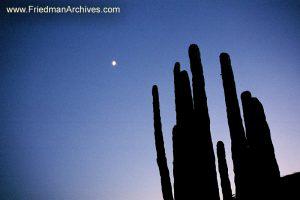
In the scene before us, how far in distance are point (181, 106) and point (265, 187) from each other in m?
3.74

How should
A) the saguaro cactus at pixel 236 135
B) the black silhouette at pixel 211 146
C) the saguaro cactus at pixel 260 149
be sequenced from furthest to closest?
the saguaro cactus at pixel 236 135, the saguaro cactus at pixel 260 149, the black silhouette at pixel 211 146

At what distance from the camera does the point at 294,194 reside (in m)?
11.1

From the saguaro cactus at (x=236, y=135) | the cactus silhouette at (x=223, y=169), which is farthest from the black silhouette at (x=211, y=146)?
the cactus silhouette at (x=223, y=169)

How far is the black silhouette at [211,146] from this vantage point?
9.76 m

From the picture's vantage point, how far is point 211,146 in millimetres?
10211

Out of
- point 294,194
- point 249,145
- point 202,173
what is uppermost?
point 249,145

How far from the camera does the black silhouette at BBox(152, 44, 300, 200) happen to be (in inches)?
384

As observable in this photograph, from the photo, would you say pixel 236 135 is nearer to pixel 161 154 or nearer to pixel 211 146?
pixel 211 146

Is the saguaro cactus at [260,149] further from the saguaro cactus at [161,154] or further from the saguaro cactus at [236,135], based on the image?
the saguaro cactus at [161,154]

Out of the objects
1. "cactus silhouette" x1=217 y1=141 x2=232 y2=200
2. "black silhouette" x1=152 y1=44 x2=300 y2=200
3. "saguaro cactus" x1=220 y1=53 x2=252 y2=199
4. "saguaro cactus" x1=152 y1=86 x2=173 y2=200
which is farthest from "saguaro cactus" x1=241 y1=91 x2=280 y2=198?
"saguaro cactus" x1=152 y1=86 x2=173 y2=200

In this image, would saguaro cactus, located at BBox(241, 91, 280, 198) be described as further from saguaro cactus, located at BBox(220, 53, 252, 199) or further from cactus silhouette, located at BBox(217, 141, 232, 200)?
cactus silhouette, located at BBox(217, 141, 232, 200)

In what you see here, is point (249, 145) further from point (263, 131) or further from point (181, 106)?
point (181, 106)

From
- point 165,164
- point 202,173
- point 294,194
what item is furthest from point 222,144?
point 202,173

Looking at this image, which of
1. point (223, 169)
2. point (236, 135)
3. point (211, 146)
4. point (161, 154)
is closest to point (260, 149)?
point (236, 135)
